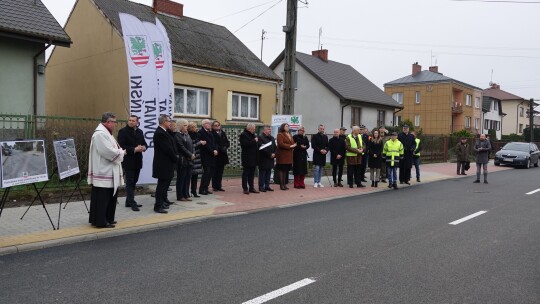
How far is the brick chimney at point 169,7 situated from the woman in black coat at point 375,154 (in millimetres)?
12873

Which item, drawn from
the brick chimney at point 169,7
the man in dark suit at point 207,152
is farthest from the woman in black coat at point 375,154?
the brick chimney at point 169,7

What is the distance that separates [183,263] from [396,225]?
430 centimetres

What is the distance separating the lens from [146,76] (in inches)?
420

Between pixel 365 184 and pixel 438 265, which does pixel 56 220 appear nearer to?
pixel 438 265

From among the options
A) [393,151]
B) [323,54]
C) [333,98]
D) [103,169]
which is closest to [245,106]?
[393,151]

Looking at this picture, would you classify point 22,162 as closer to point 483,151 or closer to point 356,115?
point 483,151

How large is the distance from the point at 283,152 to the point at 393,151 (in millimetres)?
3719

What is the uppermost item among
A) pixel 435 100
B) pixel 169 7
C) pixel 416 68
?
pixel 416 68

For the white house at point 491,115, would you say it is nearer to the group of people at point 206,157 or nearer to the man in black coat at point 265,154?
the group of people at point 206,157

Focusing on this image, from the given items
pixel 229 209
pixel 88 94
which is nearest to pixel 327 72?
pixel 88 94

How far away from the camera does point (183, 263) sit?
5.77 metres

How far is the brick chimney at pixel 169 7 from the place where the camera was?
21.8 metres

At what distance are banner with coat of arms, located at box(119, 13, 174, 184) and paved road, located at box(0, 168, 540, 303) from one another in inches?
131

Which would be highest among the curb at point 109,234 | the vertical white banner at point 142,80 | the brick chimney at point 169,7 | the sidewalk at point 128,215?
the brick chimney at point 169,7
